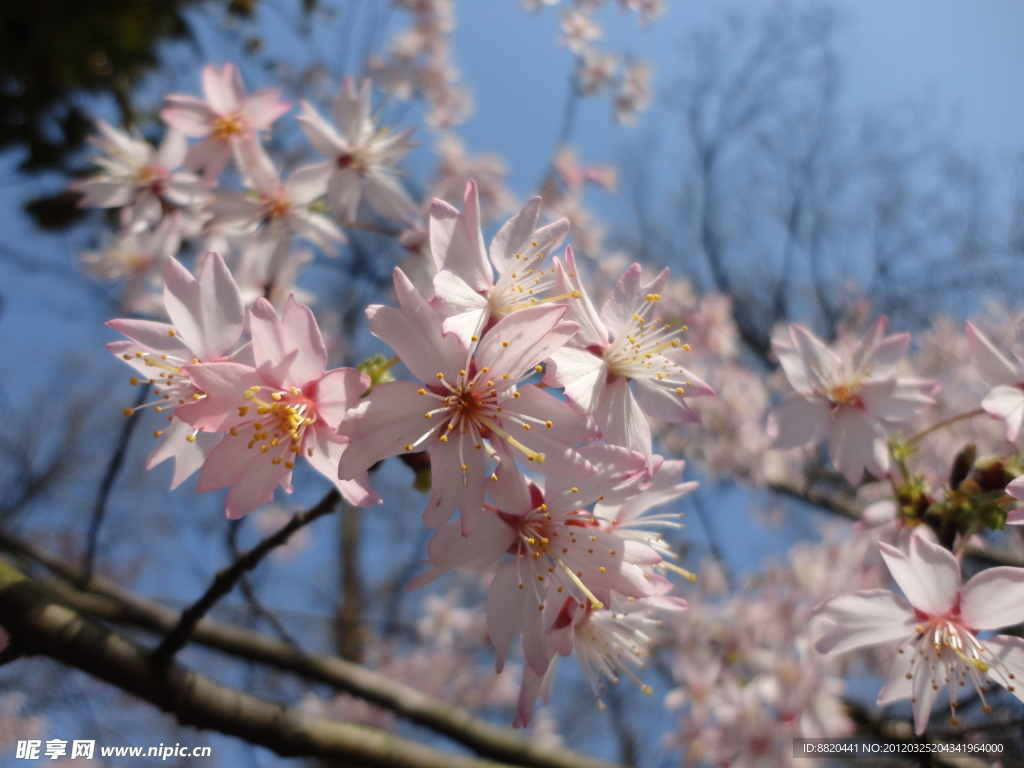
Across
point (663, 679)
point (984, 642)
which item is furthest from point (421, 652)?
point (984, 642)

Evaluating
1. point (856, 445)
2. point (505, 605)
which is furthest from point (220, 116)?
point (856, 445)

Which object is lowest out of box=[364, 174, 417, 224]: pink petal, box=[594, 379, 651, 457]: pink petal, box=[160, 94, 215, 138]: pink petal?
box=[594, 379, 651, 457]: pink petal

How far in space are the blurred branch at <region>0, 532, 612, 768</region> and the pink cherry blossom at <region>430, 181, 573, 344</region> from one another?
1.72 meters

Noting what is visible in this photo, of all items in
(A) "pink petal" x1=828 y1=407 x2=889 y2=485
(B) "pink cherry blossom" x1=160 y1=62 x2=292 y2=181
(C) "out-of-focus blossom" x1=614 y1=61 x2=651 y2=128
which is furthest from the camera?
(C) "out-of-focus blossom" x1=614 y1=61 x2=651 y2=128

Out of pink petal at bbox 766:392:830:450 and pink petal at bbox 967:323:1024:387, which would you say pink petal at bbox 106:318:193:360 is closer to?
pink petal at bbox 766:392:830:450

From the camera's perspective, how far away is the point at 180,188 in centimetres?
182

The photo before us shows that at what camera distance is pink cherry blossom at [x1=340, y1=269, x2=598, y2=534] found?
2.97ft

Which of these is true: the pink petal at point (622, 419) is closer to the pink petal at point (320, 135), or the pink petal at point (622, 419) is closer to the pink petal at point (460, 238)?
the pink petal at point (460, 238)

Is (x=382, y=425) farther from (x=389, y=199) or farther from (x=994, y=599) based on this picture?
(x=994, y=599)

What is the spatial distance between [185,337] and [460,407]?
1.76 feet

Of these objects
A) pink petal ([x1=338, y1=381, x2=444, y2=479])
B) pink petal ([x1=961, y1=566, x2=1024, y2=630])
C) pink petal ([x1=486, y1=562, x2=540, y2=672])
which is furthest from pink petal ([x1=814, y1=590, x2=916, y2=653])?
pink petal ([x1=338, y1=381, x2=444, y2=479])

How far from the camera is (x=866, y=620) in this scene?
1.23 meters

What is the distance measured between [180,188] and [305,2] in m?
3.27

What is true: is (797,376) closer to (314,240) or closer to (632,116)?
(314,240)
